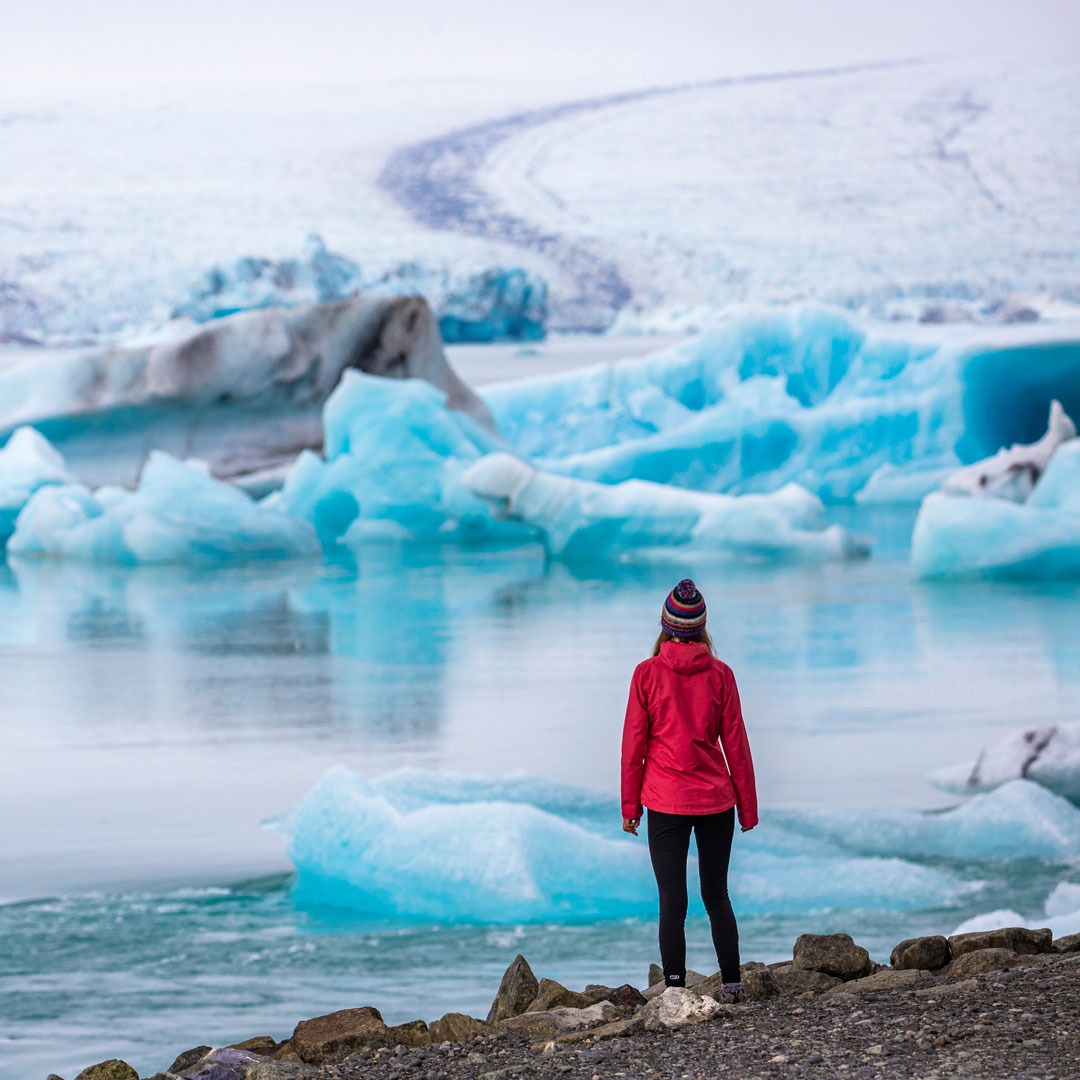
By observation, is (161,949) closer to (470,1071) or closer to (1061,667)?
(470,1071)

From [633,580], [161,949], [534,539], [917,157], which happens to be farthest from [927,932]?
[917,157]

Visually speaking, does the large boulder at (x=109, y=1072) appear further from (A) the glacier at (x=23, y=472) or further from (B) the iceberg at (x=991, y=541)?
(A) the glacier at (x=23, y=472)

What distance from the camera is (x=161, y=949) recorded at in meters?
2.49

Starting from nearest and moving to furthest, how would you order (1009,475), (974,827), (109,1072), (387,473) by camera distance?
(109,1072) < (974,827) < (1009,475) < (387,473)

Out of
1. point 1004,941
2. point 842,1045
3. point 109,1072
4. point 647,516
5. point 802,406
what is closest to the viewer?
point 842,1045

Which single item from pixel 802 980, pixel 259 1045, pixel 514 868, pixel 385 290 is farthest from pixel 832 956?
pixel 385 290

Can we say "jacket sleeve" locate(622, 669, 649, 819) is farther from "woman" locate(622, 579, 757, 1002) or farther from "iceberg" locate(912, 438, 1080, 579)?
"iceberg" locate(912, 438, 1080, 579)

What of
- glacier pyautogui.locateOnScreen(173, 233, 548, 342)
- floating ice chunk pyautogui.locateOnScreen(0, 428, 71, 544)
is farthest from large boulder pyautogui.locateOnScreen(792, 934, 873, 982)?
glacier pyautogui.locateOnScreen(173, 233, 548, 342)

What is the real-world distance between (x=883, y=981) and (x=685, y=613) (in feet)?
1.85

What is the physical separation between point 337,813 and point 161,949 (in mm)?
513

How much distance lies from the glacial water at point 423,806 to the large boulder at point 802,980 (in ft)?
1.59

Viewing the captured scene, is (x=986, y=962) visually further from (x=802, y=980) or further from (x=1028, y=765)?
(x=1028, y=765)

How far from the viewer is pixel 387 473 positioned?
870 cm

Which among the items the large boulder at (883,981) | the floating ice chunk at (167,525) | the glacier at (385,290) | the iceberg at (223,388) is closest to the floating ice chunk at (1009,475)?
the iceberg at (223,388)
